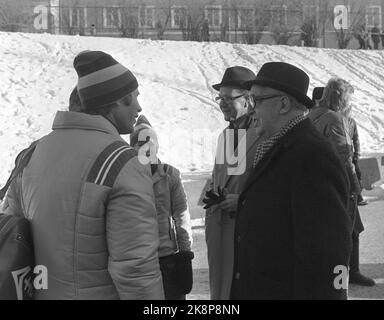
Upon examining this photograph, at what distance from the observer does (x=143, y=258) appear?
2.38 meters

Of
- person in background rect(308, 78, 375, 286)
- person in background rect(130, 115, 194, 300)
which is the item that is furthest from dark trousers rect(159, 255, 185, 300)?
person in background rect(308, 78, 375, 286)

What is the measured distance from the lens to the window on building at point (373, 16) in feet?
92.9

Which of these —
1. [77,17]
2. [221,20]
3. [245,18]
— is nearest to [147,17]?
[77,17]

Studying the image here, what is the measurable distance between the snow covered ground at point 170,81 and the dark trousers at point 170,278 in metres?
9.99

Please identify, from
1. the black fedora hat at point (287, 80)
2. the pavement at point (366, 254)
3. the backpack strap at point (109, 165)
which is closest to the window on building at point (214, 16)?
the pavement at point (366, 254)

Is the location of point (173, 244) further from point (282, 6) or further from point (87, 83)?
point (282, 6)

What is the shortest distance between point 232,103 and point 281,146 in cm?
155

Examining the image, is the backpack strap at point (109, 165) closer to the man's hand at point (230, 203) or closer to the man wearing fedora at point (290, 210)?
the man wearing fedora at point (290, 210)

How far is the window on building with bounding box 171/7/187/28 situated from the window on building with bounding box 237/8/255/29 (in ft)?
7.45

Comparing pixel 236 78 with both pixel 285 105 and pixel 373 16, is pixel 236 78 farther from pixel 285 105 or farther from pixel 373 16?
pixel 373 16

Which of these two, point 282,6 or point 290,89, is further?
point 282,6

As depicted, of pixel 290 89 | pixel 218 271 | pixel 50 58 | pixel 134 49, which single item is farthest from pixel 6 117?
pixel 290 89

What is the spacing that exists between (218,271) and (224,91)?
1.19m

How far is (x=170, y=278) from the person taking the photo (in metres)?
3.65
